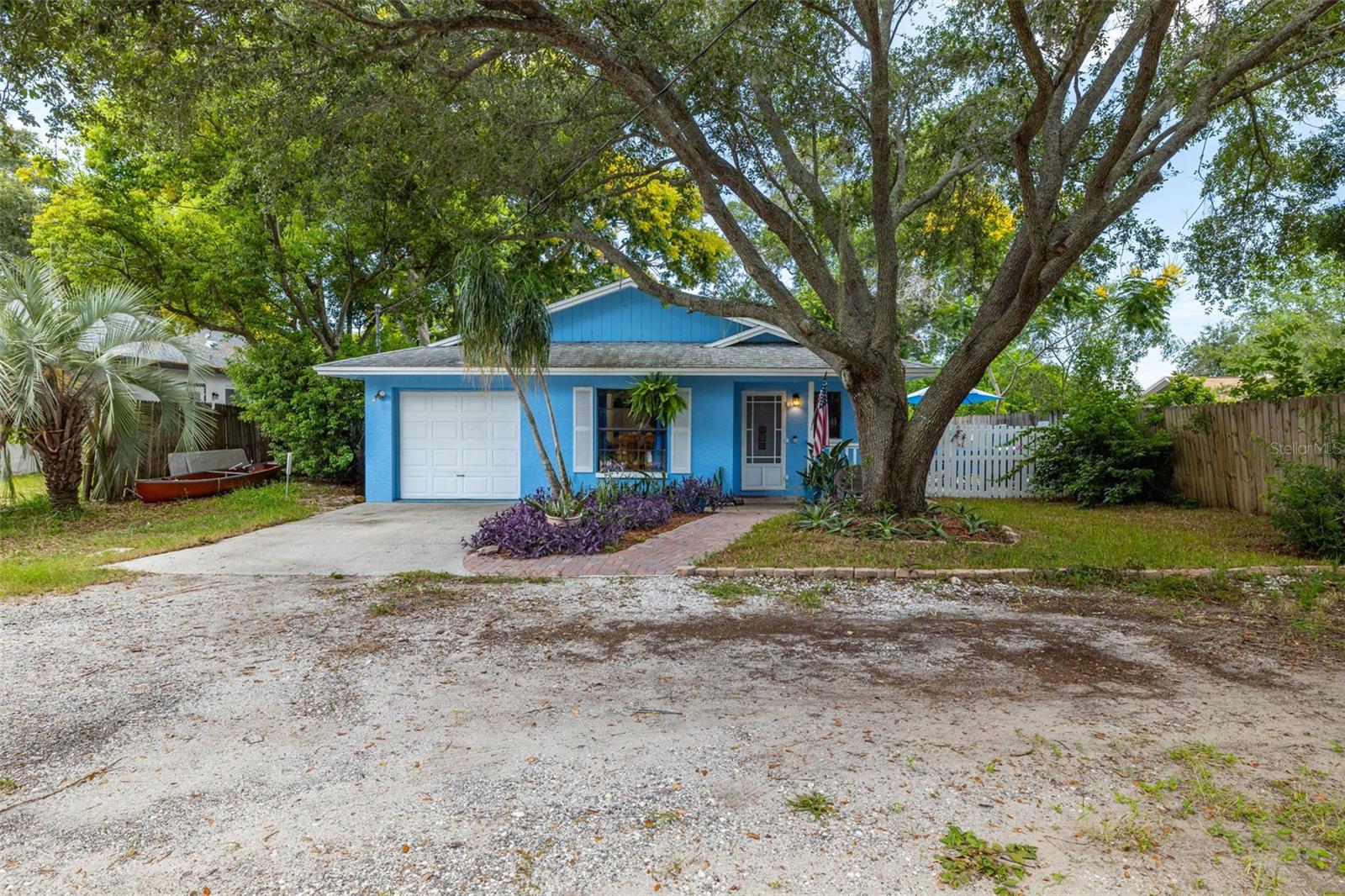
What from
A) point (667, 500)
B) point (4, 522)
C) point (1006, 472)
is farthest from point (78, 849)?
point (1006, 472)

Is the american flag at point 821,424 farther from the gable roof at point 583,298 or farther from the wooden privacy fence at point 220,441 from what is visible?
the wooden privacy fence at point 220,441

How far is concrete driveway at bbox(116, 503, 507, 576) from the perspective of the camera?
718 centimetres

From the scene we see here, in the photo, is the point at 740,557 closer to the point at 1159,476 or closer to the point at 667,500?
the point at 667,500

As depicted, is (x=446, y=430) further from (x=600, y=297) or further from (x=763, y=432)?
(x=763, y=432)

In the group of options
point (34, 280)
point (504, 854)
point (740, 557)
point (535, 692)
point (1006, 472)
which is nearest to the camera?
point (504, 854)

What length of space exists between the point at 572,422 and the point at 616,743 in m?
9.37

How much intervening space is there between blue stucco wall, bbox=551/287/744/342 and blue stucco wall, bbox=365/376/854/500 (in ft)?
5.68

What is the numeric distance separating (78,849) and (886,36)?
10.2 m

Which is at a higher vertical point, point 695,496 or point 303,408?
point 303,408

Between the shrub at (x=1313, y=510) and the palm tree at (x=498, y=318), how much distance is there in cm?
763

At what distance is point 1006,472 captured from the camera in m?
12.8

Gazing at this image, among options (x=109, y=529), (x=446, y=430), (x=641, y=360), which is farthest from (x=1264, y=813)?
(x=109, y=529)

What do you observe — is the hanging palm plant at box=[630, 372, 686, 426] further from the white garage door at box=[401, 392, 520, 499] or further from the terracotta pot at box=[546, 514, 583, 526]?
the terracotta pot at box=[546, 514, 583, 526]

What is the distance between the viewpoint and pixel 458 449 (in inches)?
494
